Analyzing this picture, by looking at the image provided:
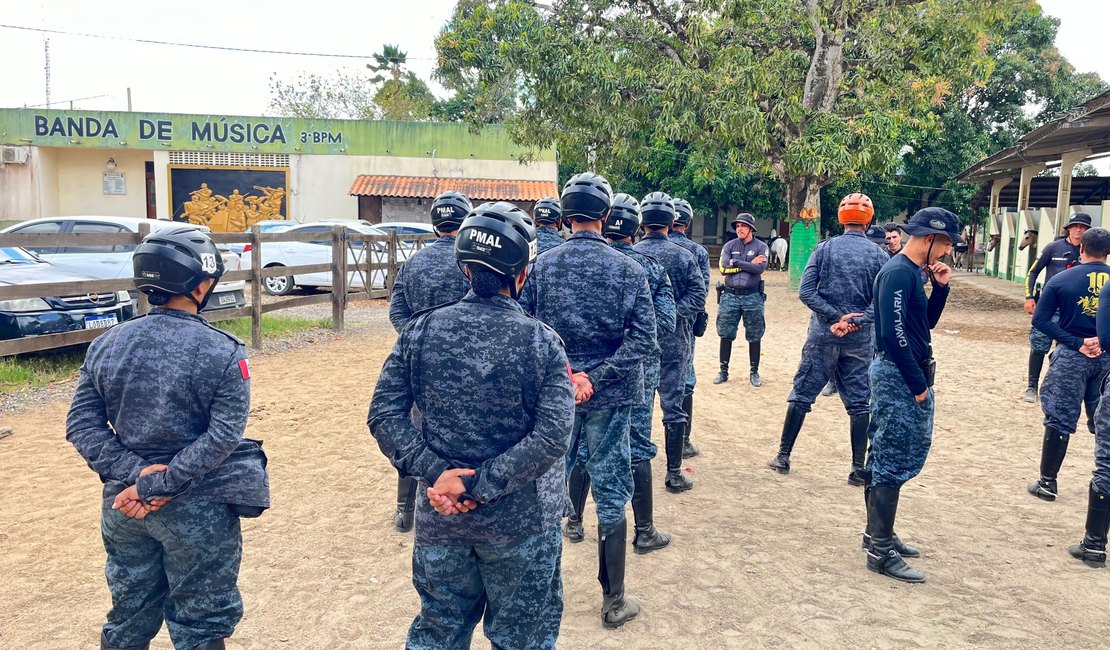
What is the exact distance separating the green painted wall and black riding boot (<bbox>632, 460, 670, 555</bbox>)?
22.1 meters

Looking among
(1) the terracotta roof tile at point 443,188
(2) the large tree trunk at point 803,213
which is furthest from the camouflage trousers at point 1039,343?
(1) the terracotta roof tile at point 443,188

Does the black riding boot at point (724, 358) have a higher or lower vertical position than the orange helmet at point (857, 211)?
lower

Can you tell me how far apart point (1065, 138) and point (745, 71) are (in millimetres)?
6497

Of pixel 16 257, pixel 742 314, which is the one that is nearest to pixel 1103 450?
pixel 742 314

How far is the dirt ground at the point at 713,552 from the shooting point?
3877mm

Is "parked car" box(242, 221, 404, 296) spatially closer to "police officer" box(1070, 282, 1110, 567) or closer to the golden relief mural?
the golden relief mural

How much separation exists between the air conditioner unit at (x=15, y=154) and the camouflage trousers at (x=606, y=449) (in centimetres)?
2776

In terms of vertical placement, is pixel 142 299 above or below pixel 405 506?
above

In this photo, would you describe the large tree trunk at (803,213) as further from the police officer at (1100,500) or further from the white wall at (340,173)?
the police officer at (1100,500)

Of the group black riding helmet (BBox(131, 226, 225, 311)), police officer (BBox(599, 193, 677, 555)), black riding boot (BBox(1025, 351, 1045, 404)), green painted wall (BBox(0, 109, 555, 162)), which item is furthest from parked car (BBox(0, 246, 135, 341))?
green painted wall (BBox(0, 109, 555, 162))

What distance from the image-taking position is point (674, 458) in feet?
19.2

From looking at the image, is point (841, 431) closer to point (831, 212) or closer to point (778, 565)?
point (778, 565)

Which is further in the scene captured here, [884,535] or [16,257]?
[16,257]

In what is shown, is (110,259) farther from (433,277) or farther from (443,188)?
(443,188)
